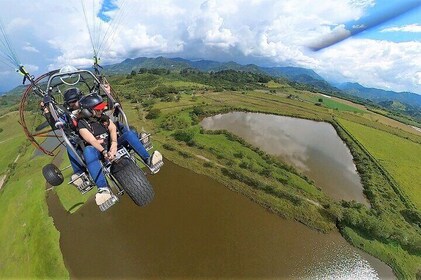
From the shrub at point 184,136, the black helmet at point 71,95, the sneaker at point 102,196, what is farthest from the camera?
the shrub at point 184,136

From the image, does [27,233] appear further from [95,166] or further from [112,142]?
[112,142]

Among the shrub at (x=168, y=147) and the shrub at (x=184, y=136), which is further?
the shrub at (x=184, y=136)

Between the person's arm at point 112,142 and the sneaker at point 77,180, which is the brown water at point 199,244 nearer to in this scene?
the sneaker at point 77,180

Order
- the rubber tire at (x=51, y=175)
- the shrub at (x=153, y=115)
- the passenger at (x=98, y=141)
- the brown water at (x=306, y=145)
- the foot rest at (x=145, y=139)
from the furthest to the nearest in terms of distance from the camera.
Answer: the shrub at (x=153, y=115) < the brown water at (x=306, y=145) < the rubber tire at (x=51, y=175) < the foot rest at (x=145, y=139) < the passenger at (x=98, y=141)

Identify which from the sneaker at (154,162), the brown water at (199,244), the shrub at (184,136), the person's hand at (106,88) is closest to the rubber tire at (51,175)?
the person's hand at (106,88)

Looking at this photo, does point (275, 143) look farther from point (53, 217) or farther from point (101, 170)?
point (101, 170)

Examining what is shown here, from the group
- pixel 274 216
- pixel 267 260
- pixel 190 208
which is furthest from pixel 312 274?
pixel 190 208

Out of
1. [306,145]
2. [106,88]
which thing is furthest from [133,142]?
[306,145]
